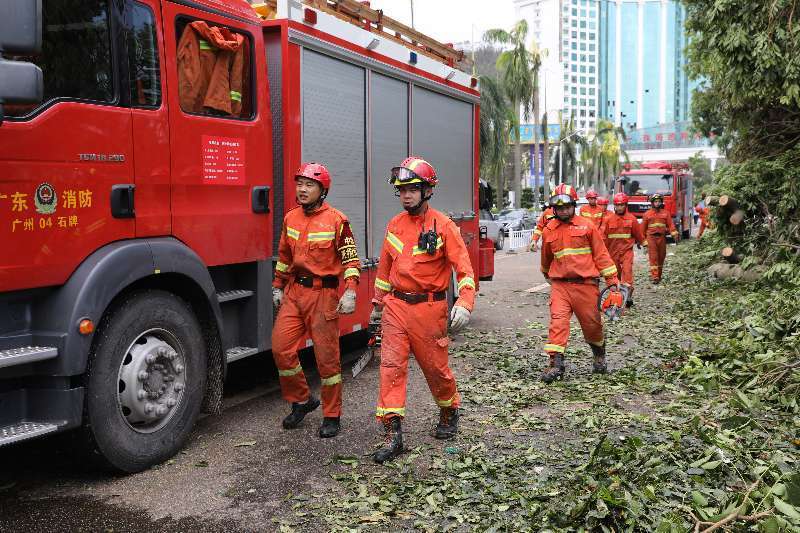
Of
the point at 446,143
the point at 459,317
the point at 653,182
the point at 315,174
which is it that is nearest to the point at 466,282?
the point at 459,317

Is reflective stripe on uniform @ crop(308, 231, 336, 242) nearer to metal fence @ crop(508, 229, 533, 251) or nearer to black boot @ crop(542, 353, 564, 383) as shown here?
black boot @ crop(542, 353, 564, 383)

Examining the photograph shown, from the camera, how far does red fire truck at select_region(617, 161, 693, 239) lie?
28141 millimetres

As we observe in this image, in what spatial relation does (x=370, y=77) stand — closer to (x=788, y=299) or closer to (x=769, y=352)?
(x=769, y=352)

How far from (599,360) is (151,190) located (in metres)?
4.89

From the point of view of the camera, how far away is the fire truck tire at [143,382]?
15.0ft

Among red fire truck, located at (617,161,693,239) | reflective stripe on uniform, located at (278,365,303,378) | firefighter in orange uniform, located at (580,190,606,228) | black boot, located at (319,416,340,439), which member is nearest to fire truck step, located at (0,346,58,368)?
reflective stripe on uniform, located at (278,365,303,378)

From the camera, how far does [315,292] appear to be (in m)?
5.74

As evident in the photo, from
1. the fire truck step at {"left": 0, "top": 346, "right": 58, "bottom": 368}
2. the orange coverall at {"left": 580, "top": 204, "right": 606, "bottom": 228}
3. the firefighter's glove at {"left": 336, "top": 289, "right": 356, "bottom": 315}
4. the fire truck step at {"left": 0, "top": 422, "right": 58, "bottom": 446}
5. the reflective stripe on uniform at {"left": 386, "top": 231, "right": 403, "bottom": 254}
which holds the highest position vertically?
the orange coverall at {"left": 580, "top": 204, "right": 606, "bottom": 228}

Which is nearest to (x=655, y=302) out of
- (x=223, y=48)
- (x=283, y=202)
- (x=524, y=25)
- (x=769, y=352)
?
(x=769, y=352)

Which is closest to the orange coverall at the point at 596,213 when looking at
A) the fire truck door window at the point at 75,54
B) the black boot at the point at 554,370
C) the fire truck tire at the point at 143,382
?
the black boot at the point at 554,370

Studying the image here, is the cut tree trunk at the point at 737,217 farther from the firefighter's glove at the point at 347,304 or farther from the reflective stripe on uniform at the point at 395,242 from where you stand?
the firefighter's glove at the point at 347,304

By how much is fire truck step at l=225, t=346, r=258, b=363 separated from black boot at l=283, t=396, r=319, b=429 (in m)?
0.52

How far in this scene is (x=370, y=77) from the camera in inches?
300

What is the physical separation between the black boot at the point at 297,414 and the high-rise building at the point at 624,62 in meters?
149
